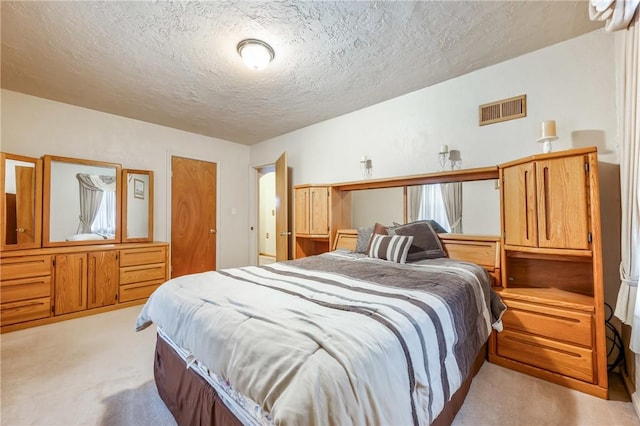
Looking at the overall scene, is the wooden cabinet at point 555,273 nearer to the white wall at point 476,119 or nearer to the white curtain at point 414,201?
the white wall at point 476,119

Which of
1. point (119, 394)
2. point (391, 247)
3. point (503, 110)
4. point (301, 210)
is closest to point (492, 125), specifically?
point (503, 110)

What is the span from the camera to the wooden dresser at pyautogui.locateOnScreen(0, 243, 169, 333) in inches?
104

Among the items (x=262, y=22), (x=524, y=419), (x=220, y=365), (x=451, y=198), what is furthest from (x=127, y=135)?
(x=524, y=419)

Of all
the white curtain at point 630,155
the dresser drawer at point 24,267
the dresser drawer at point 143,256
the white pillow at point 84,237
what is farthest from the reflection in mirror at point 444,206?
the dresser drawer at point 24,267

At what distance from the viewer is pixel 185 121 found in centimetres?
376

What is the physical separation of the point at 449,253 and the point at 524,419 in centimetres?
131

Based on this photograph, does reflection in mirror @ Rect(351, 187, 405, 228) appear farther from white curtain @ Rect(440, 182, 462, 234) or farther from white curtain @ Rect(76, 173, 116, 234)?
white curtain @ Rect(76, 173, 116, 234)

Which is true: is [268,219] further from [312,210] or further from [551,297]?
[551,297]

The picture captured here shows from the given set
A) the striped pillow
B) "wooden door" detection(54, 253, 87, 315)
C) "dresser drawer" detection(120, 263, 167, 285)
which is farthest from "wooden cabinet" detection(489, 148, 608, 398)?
"wooden door" detection(54, 253, 87, 315)

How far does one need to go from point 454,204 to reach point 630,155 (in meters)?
1.21

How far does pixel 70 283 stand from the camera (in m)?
2.93

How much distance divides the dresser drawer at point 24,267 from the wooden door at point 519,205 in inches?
177

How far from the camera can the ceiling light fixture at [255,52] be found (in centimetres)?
206

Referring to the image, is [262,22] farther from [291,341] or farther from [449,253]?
[449,253]
